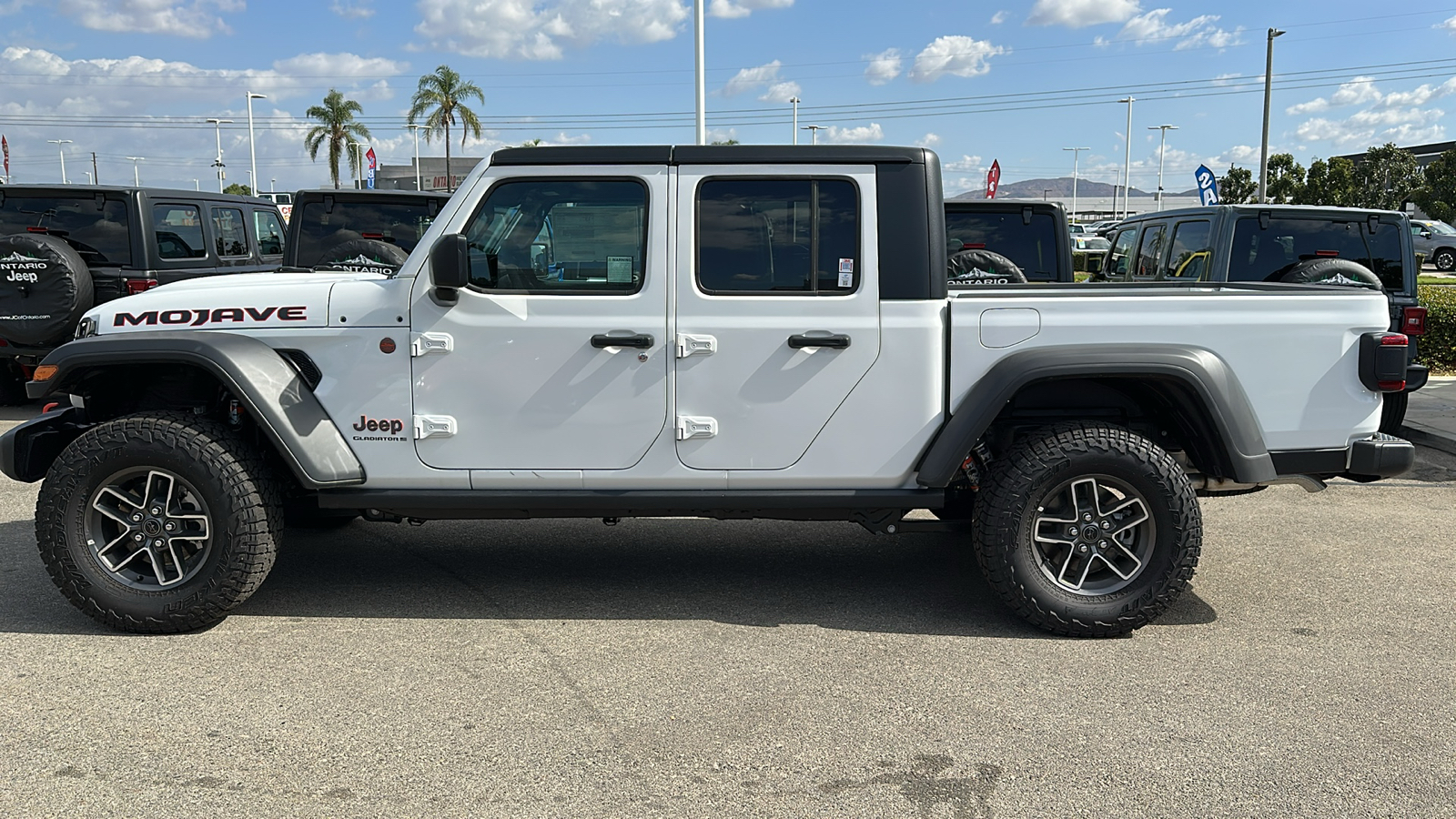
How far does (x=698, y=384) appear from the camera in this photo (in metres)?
4.53

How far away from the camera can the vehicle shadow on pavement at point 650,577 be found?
4.89 meters

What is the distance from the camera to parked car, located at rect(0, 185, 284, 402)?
8695mm

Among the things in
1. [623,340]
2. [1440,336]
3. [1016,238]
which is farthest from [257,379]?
[1440,336]

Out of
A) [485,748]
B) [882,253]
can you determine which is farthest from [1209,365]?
[485,748]

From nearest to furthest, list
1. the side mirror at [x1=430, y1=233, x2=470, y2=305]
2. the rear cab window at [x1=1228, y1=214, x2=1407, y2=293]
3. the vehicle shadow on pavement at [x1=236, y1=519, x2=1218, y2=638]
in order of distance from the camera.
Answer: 1. the side mirror at [x1=430, y1=233, x2=470, y2=305]
2. the vehicle shadow on pavement at [x1=236, y1=519, x2=1218, y2=638]
3. the rear cab window at [x1=1228, y1=214, x2=1407, y2=293]

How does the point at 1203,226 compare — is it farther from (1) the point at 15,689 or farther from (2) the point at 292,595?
(1) the point at 15,689

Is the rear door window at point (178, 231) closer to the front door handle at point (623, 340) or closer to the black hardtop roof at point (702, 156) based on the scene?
the black hardtop roof at point (702, 156)

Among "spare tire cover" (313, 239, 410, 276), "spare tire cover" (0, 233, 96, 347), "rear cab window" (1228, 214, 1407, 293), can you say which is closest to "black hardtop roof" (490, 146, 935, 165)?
"rear cab window" (1228, 214, 1407, 293)

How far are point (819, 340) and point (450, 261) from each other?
147cm

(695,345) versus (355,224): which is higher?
(355,224)

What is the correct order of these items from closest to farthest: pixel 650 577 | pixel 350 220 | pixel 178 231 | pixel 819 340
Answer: pixel 819 340, pixel 650 577, pixel 350 220, pixel 178 231

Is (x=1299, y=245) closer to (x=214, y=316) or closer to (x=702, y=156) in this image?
(x=702, y=156)

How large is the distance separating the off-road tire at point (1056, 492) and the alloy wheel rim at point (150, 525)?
3165mm

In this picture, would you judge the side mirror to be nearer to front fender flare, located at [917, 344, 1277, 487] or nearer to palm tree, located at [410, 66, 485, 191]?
front fender flare, located at [917, 344, 1277, 487]
